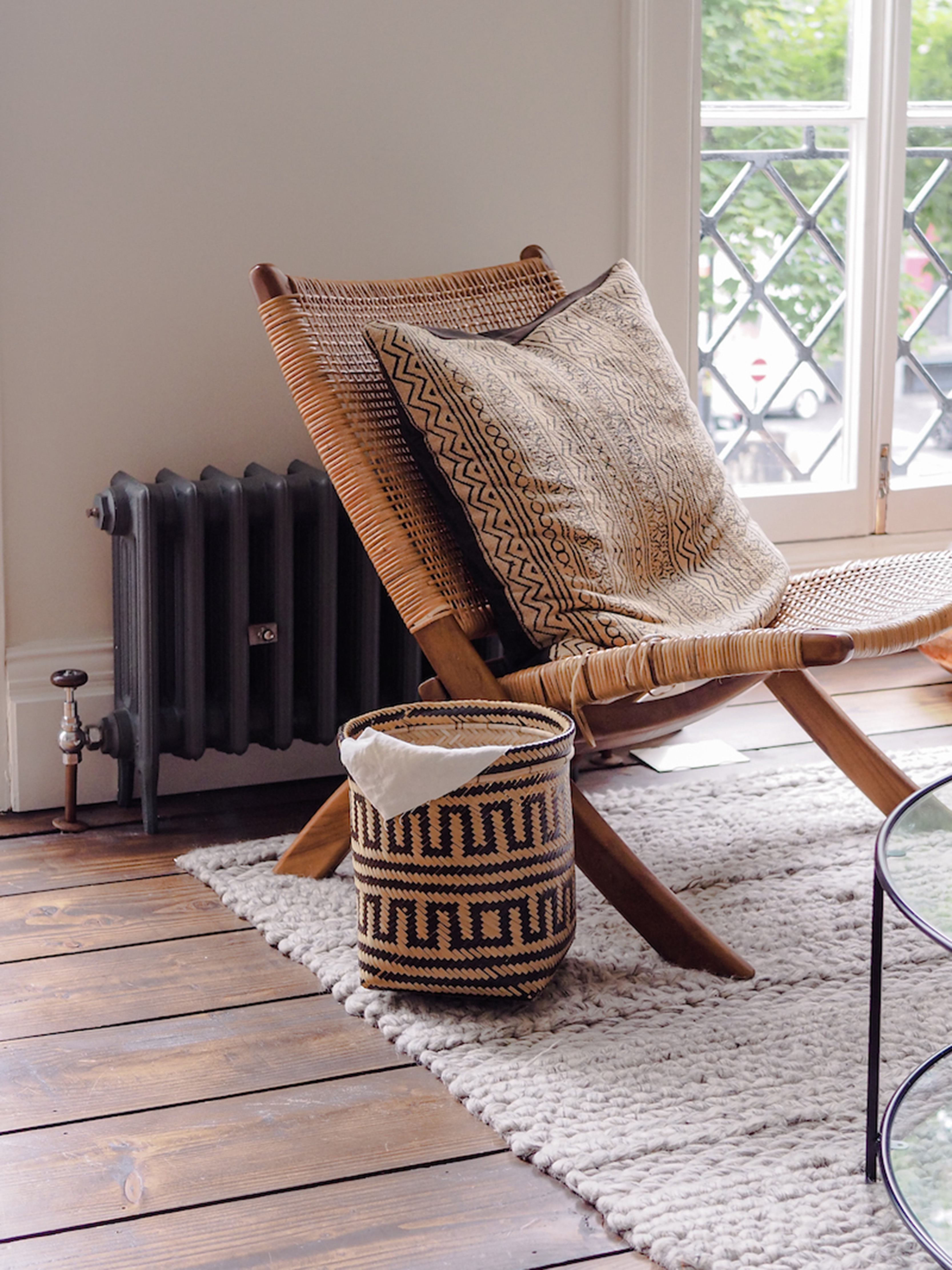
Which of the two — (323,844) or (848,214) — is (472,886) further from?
(848,214)

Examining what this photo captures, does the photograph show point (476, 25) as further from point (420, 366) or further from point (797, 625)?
point (797, 625)

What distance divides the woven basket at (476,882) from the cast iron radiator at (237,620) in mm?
585

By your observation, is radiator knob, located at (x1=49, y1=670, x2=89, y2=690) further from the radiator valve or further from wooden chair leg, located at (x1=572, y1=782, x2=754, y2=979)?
wooden chair leg, located at (x1=572, y1=782, x2=754, y2=979)

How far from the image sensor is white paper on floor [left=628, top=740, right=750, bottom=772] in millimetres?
2217

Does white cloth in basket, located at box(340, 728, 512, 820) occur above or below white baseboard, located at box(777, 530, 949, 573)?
above

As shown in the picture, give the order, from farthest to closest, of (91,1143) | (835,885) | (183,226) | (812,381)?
(812,381)
(183,226)
(835,885)
(91,1143)

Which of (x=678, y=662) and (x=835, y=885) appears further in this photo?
(x=835, y=885)

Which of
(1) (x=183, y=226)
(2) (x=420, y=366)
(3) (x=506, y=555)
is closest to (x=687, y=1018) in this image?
(3) (x=506, y=555)

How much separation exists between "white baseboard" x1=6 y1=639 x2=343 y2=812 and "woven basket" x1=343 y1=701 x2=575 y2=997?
0.74m

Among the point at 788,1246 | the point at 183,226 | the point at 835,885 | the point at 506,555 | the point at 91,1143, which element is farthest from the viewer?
the point at 183,226

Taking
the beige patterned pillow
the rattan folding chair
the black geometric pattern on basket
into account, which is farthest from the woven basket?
the beige patterned pillow

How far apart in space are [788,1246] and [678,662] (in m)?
0.58

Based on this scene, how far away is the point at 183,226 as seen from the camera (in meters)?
2.05

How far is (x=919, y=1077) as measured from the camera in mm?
1182
